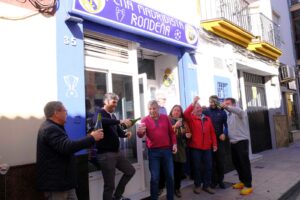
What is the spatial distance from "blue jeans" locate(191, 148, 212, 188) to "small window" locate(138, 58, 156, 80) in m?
2.67

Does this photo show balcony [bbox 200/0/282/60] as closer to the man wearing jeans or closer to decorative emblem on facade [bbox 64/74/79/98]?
the man wearing jeans

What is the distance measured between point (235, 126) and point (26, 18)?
4.41m

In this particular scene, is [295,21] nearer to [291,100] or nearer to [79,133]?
[291,100]

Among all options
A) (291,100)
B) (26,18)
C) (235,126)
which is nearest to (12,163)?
(26,18)

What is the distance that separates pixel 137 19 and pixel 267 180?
4.72 metres

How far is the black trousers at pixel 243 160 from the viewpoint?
614cm

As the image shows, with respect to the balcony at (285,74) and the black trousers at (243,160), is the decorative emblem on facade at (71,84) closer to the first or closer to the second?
the black trousers at (243,160)

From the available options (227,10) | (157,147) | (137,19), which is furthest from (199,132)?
A: (227,10)

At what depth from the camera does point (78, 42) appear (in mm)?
5109

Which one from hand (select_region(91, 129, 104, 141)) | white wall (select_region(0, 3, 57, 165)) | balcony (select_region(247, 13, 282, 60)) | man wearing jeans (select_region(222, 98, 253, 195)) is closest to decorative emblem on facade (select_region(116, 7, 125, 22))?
white wall (select_region(0, 3, 57, 165))

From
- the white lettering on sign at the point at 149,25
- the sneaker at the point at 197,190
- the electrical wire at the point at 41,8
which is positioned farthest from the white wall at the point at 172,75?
the electrical wire at the point at 41,8

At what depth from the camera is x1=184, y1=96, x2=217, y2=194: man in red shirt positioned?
6.04 m

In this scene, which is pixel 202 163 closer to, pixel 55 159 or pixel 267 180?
pixel 267 180

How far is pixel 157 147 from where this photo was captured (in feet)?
16.8
